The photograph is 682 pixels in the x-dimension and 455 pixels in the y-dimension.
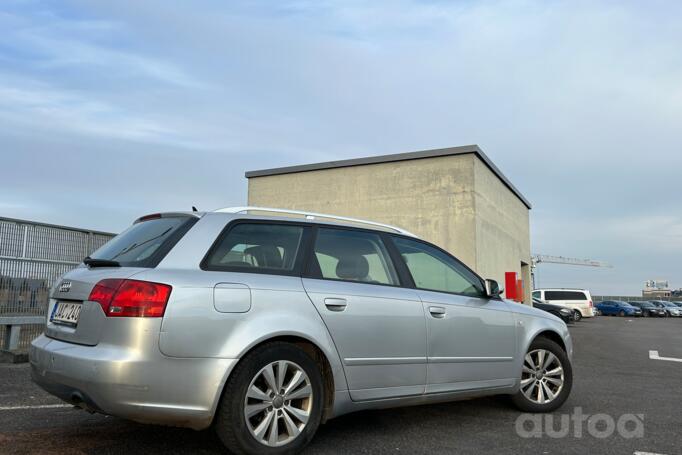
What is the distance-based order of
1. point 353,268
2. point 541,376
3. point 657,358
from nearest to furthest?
point 353,268 → point 541,376 → point 657,358

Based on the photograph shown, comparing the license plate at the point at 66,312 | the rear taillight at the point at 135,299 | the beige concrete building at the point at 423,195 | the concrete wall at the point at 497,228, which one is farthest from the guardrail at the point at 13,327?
the concrete wall at the point at 497,228

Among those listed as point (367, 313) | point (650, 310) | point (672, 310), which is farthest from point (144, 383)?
point (672, 310)

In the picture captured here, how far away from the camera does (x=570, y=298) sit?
32688 mm

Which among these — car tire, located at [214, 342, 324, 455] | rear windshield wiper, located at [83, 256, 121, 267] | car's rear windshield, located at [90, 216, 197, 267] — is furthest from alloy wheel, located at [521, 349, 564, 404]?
rear windshield wiper, located at [83, 256, 121, 267]

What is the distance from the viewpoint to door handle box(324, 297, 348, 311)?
3.75m

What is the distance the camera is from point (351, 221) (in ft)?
14.7

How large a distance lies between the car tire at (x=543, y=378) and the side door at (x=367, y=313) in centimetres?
141

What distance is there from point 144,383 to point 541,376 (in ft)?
11.9

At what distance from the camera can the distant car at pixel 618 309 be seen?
1814 inches

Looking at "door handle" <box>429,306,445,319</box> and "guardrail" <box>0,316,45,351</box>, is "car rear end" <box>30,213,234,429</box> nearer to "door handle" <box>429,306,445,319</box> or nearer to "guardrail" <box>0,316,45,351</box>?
"door handle" <box>429,306,445,319</box>

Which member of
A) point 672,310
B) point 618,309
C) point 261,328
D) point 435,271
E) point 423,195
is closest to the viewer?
point 261,328

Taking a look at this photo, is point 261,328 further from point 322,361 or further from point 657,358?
point 657,358

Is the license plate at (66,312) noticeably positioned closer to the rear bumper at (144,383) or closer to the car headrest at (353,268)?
the rear bumper at (144,383)

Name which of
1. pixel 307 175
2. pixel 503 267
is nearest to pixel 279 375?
pixel 307 175
